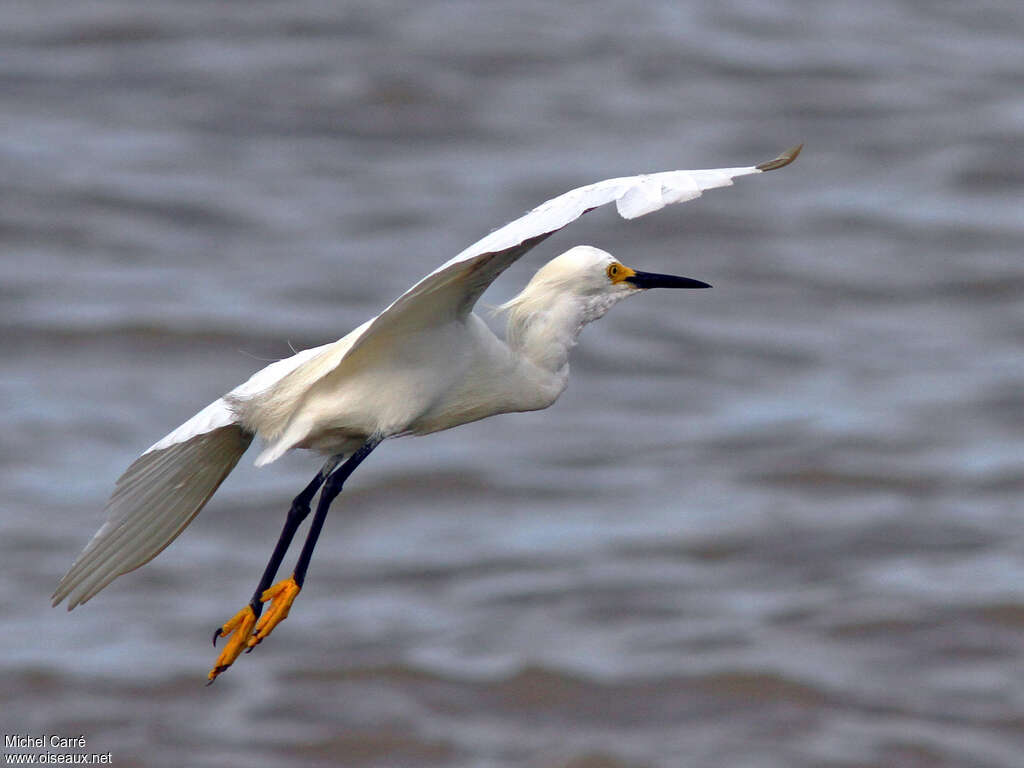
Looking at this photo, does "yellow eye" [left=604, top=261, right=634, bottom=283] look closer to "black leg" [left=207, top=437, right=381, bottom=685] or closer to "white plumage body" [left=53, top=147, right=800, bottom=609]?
"white plumage body" [left=53, top=147, right=800, bottom=609]

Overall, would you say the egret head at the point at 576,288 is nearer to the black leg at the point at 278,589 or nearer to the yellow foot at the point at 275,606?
the black leg at the point at 278,589

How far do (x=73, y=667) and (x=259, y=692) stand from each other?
169 cm

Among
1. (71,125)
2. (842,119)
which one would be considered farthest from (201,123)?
(842,119)

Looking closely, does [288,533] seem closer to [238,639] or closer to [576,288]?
[238,639]

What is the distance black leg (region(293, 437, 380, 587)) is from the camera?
782 cm

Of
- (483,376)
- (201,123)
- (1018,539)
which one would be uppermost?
(483,376)

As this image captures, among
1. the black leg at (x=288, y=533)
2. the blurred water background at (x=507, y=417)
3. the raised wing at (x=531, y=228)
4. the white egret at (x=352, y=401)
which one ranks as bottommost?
the blurred water background at (x=507, y=417)

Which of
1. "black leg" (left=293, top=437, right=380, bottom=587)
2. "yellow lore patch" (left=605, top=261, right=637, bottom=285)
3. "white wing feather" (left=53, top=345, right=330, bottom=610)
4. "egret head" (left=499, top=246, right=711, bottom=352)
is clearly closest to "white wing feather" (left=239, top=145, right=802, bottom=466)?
"white wing feather" (left=53, top=345, right=330, bottom=610)

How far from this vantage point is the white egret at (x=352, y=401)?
25.1 feet

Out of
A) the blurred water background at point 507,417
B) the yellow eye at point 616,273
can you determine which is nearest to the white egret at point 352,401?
the yellow eye at point 616,273

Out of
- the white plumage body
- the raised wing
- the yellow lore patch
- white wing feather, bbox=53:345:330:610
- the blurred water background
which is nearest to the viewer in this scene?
the raised wing

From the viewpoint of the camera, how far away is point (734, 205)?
83.7 feet

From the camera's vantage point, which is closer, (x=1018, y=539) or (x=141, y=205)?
(x=1018, y=539)

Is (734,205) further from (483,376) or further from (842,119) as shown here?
(483,376)
